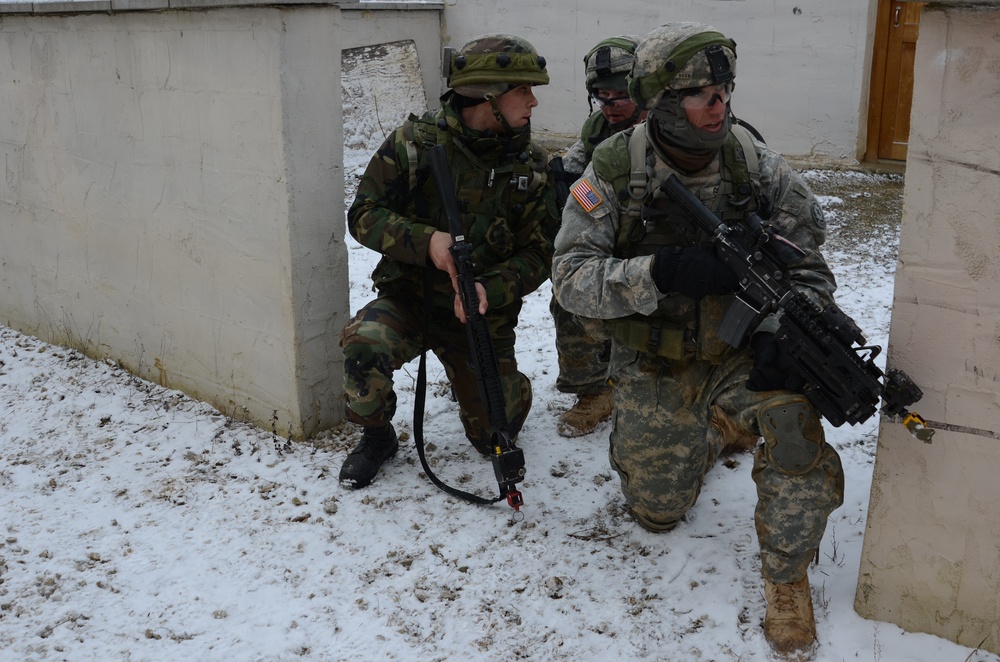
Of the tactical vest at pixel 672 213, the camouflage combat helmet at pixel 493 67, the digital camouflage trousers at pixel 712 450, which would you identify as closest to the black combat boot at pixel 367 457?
the digital camouflage trousers at pixel 712 450

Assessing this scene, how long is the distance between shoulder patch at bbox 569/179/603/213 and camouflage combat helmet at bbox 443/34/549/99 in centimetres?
66

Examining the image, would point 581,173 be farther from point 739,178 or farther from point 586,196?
point 739,178

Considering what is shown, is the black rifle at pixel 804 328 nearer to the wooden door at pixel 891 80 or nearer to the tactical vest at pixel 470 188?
the tactical vest at pixel 470 188

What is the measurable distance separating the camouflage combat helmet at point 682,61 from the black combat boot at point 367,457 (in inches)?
65.8

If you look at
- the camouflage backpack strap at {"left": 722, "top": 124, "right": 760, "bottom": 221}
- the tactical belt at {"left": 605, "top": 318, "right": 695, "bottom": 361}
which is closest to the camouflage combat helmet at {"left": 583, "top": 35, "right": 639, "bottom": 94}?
the camouflage backpack strap at {"left": 722, "top": 124, "right": 760, "bottom": 221}

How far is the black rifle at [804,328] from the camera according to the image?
101 inches

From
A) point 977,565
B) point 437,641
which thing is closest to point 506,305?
point 437,641

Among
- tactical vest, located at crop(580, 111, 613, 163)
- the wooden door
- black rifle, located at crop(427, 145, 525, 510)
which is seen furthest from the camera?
the wooden door

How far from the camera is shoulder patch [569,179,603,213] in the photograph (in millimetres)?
2998

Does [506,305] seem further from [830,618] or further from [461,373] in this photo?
[830,618]

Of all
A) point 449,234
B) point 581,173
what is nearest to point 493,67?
point 449,234

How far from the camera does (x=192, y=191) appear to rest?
4.21 meters

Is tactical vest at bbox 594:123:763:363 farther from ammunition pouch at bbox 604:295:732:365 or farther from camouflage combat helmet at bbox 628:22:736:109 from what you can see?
camouflage combat helmet at bbox 628:22:736:109

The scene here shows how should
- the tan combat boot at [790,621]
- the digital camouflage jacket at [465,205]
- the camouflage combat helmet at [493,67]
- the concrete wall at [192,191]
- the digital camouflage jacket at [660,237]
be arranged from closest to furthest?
the tan combat boot at [790,621] < the digital camouflage jacket at [660,237] < the camouflage combat helmet at [493,67] < the digital camouflage jacket at [465,205] < the concrete wall at [192,191]
